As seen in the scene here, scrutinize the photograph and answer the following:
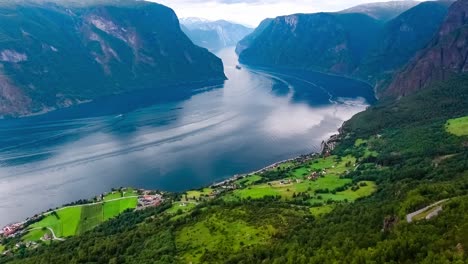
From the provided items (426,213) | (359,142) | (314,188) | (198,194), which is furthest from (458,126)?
(426,213)

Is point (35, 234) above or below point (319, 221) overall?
below

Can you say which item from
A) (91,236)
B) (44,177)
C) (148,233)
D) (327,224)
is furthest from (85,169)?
(327,224)

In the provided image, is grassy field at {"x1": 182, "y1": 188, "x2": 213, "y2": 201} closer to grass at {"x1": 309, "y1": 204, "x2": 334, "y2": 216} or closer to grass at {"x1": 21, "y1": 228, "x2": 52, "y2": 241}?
grass at {"x1": 21, "y1": 228, "x2": 52, "y2": 241}

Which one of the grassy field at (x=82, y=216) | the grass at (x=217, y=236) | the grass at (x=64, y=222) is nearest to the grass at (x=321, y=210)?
the grass at (x=217, y=236)

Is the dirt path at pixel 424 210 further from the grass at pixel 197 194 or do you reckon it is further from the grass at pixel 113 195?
the grass at pixel 113 195

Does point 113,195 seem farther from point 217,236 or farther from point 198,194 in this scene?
point 217,236

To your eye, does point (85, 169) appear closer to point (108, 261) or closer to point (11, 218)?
point (11, 218)
